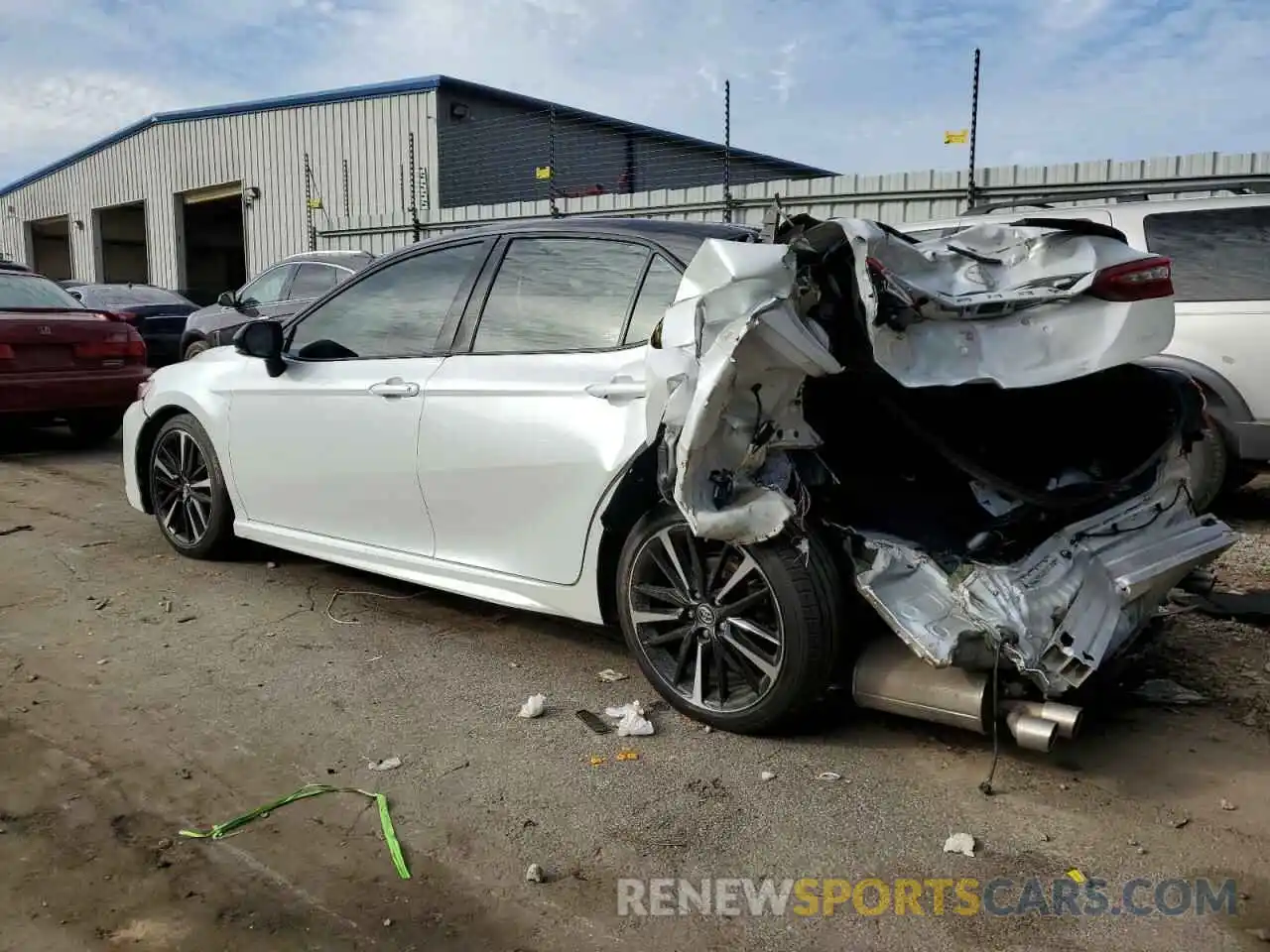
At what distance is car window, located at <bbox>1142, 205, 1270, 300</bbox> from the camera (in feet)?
19.3

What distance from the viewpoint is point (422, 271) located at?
14.9ft

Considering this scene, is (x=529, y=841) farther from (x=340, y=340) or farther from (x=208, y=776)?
(x=340, y=340)

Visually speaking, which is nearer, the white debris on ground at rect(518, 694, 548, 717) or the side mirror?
the white debris on ground at rect(518, 694, 548, 717)

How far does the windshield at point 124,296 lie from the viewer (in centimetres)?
1691

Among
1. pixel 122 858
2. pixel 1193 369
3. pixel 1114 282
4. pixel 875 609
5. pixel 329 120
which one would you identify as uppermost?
pixel 329 120

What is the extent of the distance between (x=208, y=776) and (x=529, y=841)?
1.08m

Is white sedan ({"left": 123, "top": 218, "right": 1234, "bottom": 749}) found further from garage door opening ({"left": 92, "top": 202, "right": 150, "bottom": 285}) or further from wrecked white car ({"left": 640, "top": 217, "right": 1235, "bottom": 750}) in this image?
garage door opening ({"left": 92, "top": 202, "right": 150, "bottom": 285})

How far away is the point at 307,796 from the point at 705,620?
134cm

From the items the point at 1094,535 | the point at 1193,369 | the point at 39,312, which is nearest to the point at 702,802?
the point at 1094,535

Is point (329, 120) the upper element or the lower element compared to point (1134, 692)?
upper

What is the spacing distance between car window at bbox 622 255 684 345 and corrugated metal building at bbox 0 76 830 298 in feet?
40.1

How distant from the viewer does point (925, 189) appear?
11.1 m

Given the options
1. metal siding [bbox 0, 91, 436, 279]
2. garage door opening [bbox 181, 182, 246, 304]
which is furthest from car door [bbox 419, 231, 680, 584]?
garage door opening [bbox 181, 182, 246, 304]

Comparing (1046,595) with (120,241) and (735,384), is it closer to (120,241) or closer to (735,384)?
(735,384)
